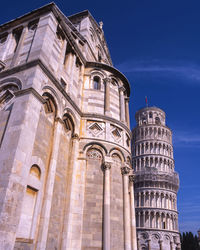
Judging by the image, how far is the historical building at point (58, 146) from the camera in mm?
8953

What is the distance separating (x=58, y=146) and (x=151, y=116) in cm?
5269

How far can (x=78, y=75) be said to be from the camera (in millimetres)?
17109

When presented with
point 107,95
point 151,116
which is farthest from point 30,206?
point 151,116

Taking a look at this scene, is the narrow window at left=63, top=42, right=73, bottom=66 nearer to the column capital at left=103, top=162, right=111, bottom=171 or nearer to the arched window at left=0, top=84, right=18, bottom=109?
the arched window at left=0, top=84, right=18, bottom=109

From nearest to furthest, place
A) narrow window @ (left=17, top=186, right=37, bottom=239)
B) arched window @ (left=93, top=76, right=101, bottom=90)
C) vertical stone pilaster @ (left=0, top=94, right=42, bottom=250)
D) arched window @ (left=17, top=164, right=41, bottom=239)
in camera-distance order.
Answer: vertical stone pilaster @ (left=0, top=94, right=42, bottom=250) → narrow window @ (left=17, top=186, right=37, bottom=239) → arched window @ (left=17, top=164, right=41, bottom=239) → arched window @ (left=93, top=76, right=101, bottom=90)

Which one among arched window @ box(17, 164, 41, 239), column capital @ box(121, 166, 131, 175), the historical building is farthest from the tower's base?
arched window @ box(17, 164, 41, 239)

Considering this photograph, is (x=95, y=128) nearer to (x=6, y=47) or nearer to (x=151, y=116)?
(x=6, y=47)

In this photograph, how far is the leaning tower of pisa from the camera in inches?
1764

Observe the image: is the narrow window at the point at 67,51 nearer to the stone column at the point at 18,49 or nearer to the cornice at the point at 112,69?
the cornice at the point at 112,69

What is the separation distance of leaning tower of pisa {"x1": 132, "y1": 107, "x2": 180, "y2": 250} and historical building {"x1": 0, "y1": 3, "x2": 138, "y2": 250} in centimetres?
3403

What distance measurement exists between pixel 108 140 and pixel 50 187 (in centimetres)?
569

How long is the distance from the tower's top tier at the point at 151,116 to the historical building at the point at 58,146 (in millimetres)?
44004

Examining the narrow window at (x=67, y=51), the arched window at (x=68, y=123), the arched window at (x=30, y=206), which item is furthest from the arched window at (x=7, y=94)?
the narrow window at (x=67, y=51)

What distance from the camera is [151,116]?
203ft
